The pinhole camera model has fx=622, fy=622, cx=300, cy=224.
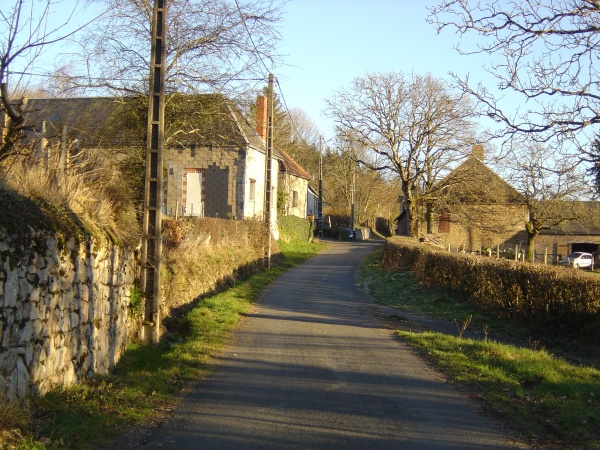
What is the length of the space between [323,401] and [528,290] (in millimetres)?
8805

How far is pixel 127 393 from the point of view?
8062 mm

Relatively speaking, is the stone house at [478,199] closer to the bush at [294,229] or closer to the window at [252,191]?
the bush at [294,229]

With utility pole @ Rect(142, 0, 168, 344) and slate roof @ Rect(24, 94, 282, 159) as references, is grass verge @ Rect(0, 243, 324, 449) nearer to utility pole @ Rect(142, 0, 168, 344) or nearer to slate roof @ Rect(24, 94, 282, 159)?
utility pole @ Rect(142, 0, 168, 344)

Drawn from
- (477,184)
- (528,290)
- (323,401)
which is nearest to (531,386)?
(323,401)

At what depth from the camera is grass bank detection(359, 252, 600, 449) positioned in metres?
6.95

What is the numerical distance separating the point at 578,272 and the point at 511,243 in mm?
37329

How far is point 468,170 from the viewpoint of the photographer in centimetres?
3853

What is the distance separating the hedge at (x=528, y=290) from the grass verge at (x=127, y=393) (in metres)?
6.77

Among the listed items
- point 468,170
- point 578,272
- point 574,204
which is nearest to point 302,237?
point 468,170

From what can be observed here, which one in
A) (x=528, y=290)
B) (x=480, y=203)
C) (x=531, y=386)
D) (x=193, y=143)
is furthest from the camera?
(x=480, y=203)

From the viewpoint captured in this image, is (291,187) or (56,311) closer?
(56,311)

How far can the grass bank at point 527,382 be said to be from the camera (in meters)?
6.95

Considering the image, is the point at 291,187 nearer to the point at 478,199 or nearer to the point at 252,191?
the point at 252,191

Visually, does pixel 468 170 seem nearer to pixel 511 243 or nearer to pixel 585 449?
pixel 511 243
